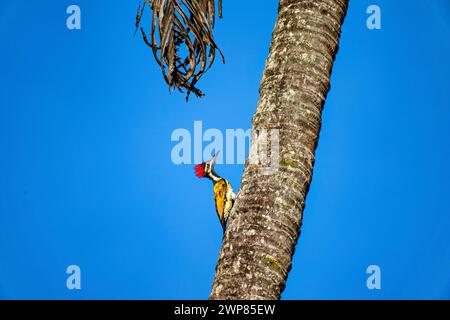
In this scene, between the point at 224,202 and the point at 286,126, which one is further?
the point at 224,202

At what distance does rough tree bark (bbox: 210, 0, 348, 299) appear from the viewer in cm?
415

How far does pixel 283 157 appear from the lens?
443 cm

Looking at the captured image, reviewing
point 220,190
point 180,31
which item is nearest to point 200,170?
point 220,190

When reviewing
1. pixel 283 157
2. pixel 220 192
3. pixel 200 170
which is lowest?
pixel 283 157

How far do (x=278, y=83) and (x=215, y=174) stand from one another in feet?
21.1

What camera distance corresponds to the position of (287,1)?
5125 mm

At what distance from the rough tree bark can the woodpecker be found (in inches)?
213

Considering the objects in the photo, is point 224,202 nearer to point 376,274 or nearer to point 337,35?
point 337,35

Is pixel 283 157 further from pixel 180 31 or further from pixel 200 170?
pixel 200 170

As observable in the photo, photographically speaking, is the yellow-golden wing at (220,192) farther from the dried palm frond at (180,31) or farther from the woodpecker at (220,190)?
the dried palm frond at (180,31)

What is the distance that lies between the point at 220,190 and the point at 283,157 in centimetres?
621

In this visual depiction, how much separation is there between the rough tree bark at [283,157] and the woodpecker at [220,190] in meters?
5.41
